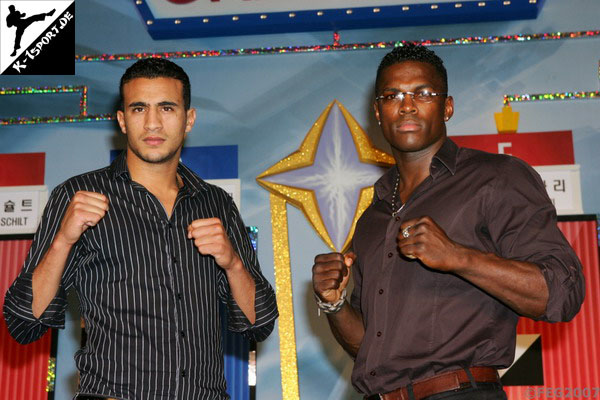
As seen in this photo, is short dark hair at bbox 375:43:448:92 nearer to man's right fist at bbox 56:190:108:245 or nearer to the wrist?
man's right fist at bbox 56:190:108:245

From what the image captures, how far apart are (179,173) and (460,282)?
3.26 feet

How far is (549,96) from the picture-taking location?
3.31 metres

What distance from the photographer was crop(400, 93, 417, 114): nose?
6.64ft

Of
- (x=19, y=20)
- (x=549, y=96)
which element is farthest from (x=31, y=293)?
(x=549, y=96)

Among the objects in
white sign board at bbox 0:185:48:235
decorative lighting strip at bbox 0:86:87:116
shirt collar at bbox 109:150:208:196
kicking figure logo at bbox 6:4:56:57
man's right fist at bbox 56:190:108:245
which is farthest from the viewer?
kicking figure logo at bbox 6:4:56:57

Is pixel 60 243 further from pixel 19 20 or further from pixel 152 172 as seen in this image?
pixel 19 20

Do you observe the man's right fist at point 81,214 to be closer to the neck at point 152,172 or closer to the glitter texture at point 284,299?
the neck at point 152,172

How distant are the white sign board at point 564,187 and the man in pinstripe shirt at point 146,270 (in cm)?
151

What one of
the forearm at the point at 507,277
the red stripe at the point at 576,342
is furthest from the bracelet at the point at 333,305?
the red stripe at the point at 576,342

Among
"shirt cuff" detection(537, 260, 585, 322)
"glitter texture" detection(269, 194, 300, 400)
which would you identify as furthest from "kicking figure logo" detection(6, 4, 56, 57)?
"shirt cuff" detection(537, 260, 585, 322)

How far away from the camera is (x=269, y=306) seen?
2.23 meters

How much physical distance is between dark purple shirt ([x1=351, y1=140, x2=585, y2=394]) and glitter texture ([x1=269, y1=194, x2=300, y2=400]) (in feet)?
4.14

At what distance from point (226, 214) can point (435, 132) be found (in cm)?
73

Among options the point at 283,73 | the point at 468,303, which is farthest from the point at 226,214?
the point at 283,73
